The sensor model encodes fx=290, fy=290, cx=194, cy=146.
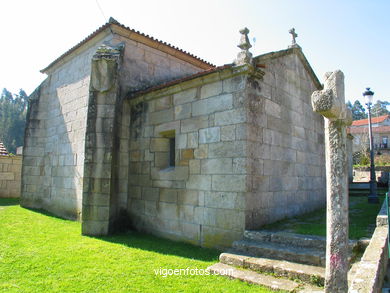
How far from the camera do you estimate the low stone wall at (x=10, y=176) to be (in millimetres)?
12859

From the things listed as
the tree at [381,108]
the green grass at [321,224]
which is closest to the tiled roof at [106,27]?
the green grass at [321,224]

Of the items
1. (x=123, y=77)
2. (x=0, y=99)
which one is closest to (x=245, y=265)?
(x=123, y=77)

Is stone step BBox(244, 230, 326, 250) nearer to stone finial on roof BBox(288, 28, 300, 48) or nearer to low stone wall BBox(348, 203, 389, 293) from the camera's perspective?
low stone wall BBox(348, 203, 389, 293)

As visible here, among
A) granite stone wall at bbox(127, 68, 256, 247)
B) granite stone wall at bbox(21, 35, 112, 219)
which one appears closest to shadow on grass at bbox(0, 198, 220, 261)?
granite stone wall at bbox(127, 68, 256, 247)

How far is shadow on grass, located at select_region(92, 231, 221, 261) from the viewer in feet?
16.9

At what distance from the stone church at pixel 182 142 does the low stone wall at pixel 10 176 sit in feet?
14.7

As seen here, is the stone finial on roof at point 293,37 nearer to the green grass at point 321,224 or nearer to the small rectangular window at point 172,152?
the small rectangular window at point 172,152

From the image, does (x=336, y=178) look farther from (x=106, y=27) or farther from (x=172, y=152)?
(x=106, y=27)

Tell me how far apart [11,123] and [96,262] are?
4791cm

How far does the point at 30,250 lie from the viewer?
5387 mm

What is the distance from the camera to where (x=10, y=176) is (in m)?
13.1

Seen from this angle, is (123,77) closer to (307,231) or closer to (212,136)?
(212,136)

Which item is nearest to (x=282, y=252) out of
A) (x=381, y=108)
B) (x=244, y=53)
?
(x=244, y=53)

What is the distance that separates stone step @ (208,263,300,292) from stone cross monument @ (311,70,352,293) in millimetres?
1040
